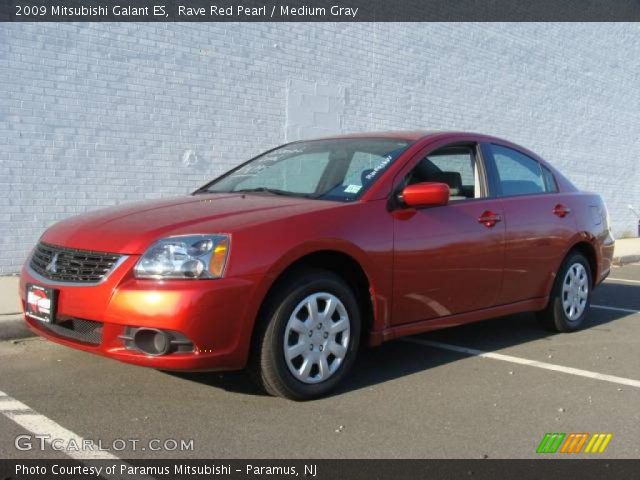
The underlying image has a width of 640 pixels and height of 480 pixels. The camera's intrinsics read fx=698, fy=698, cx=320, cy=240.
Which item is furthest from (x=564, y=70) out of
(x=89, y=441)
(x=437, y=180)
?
(x=89, y=441)

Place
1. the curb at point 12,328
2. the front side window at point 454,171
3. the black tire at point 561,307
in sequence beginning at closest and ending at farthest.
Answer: the front side window at point 454,171
the curb at point 12,328
the black tire at point 561,307

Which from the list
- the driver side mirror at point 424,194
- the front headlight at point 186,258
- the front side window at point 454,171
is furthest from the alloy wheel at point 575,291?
the front headlight at point 186,258

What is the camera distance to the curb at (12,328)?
5.50m

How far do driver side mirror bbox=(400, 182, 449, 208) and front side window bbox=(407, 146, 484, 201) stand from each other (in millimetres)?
336

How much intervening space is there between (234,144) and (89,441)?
648cm

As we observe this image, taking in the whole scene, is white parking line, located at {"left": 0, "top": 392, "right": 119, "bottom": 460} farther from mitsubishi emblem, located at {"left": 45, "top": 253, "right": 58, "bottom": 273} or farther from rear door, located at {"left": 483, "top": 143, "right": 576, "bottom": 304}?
rear door, located at {"left": 483, "top": 143, "right": 576, "bottom": 304}

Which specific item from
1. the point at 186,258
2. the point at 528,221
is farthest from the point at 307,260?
the point at 528,221

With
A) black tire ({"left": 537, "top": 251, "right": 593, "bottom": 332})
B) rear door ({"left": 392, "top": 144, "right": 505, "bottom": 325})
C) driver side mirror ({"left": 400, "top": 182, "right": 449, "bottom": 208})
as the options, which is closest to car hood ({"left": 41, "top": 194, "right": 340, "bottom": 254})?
driver side mirror ({"left": 400, "top": 182, "right": 449, "bottom": 208})

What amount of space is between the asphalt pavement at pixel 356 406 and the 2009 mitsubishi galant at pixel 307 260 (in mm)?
313

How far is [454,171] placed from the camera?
5266 mm

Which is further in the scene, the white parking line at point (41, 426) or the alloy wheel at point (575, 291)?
the alloy wheel at point (575, 291)

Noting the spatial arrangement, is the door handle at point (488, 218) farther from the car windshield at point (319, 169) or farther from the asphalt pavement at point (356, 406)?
the asphalt pavement at point (356, 406)

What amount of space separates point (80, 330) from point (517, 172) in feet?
12.0

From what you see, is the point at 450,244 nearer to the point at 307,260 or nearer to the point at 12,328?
the point at 307,260
